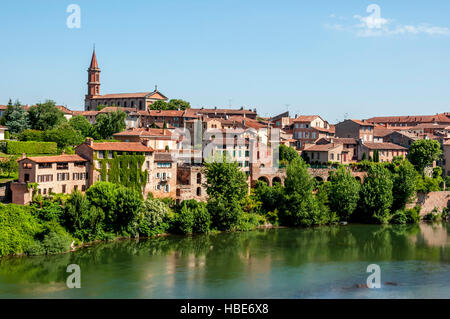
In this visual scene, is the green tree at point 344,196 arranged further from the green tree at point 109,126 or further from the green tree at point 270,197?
the green tree at point 109,126

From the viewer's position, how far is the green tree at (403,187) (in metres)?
45.7

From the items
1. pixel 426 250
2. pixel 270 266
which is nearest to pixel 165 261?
pixel 270 266

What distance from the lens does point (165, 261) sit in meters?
30.9

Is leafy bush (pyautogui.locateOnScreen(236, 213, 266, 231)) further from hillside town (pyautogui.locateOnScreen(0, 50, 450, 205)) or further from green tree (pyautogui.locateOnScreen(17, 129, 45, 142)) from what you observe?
green tree (pyautogui.locateOnScreen(17, 129, 45, 142))

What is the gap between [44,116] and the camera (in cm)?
5425

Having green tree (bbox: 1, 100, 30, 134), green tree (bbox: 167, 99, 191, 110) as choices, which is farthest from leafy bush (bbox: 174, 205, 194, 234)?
green tree (bbox: 167, 99, 191, 110)

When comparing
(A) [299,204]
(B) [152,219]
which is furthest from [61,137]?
(A) [299,204]

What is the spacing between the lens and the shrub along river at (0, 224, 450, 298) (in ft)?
83.4

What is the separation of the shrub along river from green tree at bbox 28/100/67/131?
2372 centimetres

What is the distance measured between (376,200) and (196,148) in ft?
54.6

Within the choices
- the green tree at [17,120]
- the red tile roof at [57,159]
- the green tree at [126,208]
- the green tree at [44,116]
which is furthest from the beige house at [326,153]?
the green tree at [17,120]

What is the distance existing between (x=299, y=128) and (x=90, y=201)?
111 ft

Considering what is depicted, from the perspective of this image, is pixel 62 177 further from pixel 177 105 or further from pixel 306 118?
pixel 177 105
